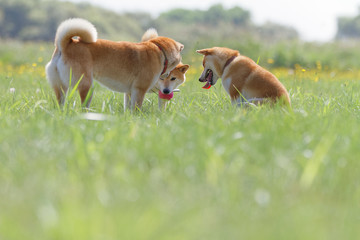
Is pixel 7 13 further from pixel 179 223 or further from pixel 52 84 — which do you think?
pixel 179 223

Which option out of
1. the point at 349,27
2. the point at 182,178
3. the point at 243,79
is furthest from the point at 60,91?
the point at 349,27

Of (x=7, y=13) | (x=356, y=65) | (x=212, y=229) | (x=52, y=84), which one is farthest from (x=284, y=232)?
(x=7, y=13)

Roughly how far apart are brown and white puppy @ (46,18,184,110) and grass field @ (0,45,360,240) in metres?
0.67

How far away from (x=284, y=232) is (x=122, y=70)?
3.03 metres

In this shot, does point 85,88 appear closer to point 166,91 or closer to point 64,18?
point 166,91

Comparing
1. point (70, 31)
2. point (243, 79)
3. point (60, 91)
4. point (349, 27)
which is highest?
point (70, 31)

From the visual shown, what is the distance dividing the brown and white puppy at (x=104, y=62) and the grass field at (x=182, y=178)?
2.21ft

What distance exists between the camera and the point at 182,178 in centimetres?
221

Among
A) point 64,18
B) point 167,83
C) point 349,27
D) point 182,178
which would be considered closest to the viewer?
point 182,178

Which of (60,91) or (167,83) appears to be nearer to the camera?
(60,91)

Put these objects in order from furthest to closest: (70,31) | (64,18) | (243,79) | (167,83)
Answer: (64,18) → (167,83) → (243,79) → (70,31)

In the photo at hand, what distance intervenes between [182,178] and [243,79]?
89.9 inches

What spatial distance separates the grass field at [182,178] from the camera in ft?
5.37

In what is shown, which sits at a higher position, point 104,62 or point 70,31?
point 70,31
